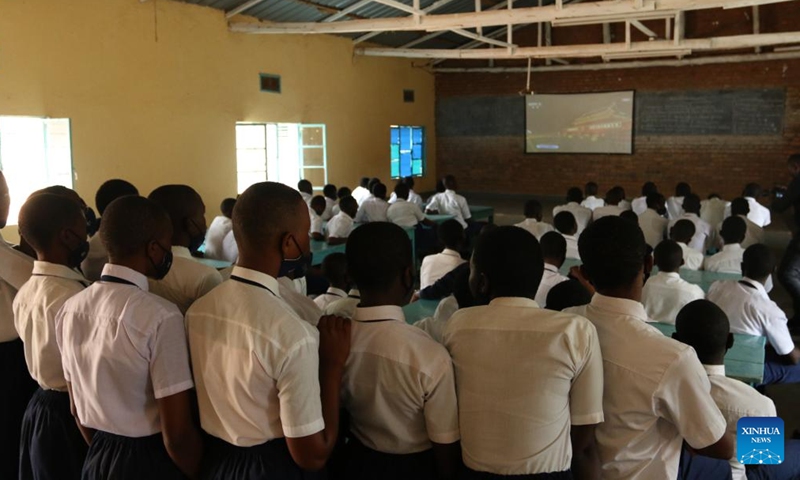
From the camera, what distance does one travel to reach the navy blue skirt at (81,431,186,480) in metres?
1.69

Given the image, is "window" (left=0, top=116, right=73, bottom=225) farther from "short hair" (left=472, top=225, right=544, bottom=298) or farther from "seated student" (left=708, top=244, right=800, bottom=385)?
"short hair" (left=472, top=225, right=544, bottom=298)

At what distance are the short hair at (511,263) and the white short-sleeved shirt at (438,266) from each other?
250 centimetres

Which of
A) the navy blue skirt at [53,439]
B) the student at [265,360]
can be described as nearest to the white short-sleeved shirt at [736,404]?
the student at [265,360]

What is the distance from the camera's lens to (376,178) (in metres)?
10.4

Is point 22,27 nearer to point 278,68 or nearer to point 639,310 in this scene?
point 278,68

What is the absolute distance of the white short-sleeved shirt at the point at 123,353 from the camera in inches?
63.0

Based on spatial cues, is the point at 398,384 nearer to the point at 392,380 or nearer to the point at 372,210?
the point at 392,380

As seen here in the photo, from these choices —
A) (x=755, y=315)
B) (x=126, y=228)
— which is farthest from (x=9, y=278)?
(x=755, y=315)

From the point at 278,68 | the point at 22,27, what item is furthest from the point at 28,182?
the point at 278,68

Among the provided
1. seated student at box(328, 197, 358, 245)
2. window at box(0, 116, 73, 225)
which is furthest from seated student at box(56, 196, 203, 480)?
window at box(0, 116, 73, 225)

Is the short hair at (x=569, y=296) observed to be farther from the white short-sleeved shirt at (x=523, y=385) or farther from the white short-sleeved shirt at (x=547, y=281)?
the white short-sleeved shirt at (x=523, y=385)

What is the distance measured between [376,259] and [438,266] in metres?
2.64

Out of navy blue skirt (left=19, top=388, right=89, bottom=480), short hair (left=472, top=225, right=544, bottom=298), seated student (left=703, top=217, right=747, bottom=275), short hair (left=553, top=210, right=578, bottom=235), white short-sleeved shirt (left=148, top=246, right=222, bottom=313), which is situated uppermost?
short hair (left=472, top=225, right=544, bottom=298)

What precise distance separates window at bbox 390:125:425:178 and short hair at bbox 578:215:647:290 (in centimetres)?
1161
